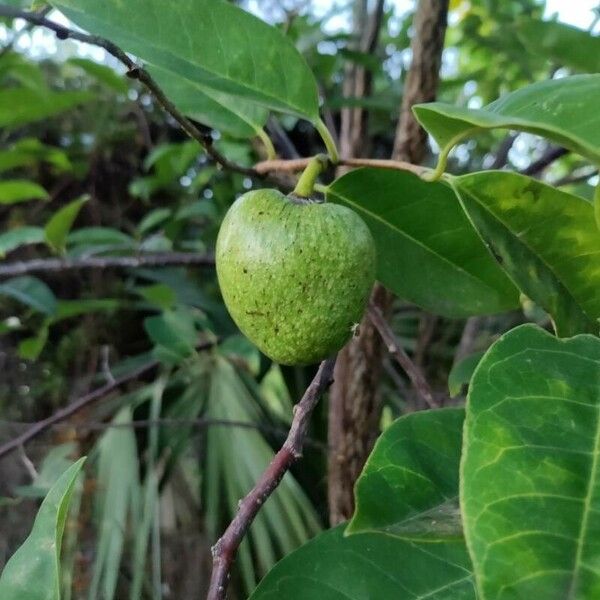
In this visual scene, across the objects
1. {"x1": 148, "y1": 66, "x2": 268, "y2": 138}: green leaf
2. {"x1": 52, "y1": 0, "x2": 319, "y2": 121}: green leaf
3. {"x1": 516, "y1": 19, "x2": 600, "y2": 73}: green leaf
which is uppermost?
{"x1": 516, "y1": 19, "x2": 600, "y2": 73}: green leaf

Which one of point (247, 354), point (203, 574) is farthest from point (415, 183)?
point (203, 574)

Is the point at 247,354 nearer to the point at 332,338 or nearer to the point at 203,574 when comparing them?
the point at 203,574

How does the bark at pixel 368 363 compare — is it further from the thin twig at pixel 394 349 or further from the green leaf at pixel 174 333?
the green leaf at pixel 174 333

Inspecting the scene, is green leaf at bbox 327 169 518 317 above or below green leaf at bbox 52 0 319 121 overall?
below

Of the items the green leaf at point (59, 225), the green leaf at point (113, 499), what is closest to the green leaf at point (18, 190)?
the green leaf at point (59, 225)

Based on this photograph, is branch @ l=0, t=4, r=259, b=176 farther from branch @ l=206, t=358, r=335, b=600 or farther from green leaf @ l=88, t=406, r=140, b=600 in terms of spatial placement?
green leaf @ l=88, t=406, r=140, b=600

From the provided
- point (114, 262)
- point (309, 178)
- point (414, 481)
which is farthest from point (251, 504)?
point (114, 262)

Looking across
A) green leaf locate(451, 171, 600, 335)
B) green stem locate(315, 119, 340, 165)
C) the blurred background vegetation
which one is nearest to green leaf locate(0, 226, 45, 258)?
the blurred background vegetation
